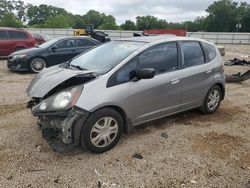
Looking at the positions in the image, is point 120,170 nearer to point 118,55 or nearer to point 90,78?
point 90,78

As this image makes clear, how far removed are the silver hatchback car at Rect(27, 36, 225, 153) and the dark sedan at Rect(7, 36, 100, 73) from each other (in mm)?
5862

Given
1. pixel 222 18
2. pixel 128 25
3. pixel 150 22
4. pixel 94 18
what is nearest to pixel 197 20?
pixel 222 18

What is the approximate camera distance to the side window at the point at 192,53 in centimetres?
512

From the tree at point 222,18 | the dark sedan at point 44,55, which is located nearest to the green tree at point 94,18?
the tree at point 222,18

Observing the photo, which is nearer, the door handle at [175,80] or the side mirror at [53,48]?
the door handle at [175,80]

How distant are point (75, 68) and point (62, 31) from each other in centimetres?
3223

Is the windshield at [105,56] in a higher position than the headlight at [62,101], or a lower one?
higher

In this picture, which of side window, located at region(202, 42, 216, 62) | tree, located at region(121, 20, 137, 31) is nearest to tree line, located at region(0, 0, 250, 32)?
tree, located at region(121, 20, 137, 31)

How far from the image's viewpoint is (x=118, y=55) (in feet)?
14.9

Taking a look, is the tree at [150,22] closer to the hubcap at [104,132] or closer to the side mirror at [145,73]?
the side mirror at [145,73]

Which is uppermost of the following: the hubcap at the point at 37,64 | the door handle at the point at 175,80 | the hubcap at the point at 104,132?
the door handle at the point at 175,80

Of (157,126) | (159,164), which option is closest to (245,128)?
(157,126)

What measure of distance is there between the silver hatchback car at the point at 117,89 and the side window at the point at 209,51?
0.04m

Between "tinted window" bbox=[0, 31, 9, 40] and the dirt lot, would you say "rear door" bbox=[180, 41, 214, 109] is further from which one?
"tinted window" bbox=[0, 31, 9, 40]
